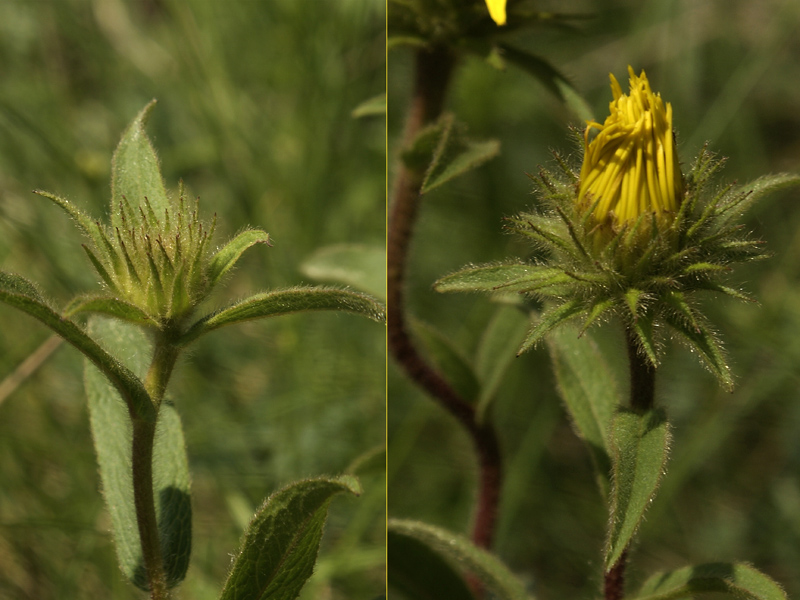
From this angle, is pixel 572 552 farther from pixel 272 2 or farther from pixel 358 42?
pixel 272 2

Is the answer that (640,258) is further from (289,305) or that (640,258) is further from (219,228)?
(219,228)

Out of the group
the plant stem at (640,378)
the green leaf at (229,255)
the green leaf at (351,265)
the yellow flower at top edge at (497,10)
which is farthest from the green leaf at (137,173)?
the green leaf at (351,265)

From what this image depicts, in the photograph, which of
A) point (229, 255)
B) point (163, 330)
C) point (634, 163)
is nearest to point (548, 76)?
point (634, 163)

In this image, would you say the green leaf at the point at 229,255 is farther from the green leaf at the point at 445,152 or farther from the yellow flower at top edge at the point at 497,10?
the yellow flower at top edge at the point at 497,10

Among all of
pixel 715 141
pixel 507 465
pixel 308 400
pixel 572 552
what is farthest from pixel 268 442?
pixel 715 141

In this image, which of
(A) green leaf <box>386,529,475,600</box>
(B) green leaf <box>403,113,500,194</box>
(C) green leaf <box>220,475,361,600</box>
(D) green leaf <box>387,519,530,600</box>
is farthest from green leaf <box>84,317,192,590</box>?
(B) green leaf <box>403,113,500,194</box>
